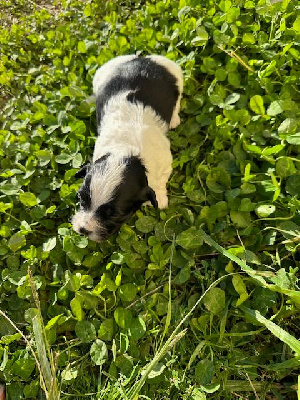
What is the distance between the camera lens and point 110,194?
2336mm

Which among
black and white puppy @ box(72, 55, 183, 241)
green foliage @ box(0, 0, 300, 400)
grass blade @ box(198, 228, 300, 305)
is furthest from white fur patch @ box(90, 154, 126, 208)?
grass blade @ box(198, 228, 300, 305)

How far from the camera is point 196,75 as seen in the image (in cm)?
339

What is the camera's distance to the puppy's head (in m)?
2.34

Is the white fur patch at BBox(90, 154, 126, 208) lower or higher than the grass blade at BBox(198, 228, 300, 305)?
higher

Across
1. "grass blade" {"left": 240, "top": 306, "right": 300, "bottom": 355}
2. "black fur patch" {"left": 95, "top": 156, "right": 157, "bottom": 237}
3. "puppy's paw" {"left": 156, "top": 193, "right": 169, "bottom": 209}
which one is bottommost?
"grass blade" {"left": 240, "top": 306, "right": 300, "bottom": 355}

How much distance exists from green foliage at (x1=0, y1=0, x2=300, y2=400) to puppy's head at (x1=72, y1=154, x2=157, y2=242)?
37 cm

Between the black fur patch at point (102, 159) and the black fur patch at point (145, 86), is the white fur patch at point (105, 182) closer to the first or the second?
the black fur patch at point (102, 159)

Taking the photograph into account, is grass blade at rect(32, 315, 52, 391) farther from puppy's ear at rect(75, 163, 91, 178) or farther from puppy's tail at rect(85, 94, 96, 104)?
puppy's tail at rect(85, 94, 96, 104)

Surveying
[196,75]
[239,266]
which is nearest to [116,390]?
[239,266]

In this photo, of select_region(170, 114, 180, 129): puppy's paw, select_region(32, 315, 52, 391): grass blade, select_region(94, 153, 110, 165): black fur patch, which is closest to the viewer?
select_region(32, 315, 52, 391): grass blade

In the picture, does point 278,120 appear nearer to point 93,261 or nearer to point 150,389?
point 93,261

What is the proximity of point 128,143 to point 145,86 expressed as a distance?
486mm

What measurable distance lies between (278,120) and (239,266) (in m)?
1.20

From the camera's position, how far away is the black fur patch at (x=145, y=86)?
9.12 ft
